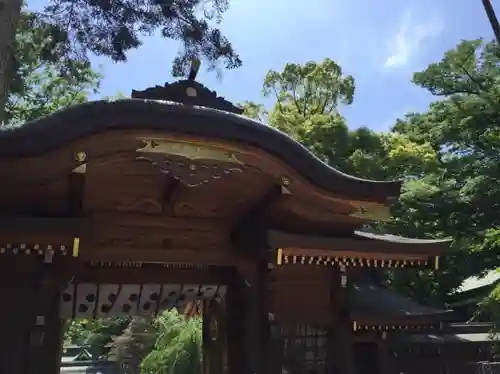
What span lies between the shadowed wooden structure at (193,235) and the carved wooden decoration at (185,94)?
20 millimetres

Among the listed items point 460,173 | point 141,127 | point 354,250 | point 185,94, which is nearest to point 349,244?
point 354,250

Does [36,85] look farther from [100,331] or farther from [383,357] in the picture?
[100,331]

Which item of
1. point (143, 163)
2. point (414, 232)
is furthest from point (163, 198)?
point (414, 232)

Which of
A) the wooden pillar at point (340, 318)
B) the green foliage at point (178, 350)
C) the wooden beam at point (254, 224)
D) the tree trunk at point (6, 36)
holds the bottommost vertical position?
the green foliage at point (178, 350)

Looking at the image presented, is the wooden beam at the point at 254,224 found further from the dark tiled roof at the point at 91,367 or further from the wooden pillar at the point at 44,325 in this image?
the dark tiled roof at the point at 91,367

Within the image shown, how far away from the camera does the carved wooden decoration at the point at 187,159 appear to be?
589 centimetres

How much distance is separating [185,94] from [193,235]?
1.96 m

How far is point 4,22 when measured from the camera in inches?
270

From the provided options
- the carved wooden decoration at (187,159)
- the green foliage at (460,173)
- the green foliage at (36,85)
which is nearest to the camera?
the carved wooden decoration at (187,159)

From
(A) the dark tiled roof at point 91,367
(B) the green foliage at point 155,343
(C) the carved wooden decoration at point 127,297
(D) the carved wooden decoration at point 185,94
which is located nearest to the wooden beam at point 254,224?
(C) the carved wooden decoration at point 127,297

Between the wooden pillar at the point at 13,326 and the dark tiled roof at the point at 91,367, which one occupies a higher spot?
the wooden pillar at the point at 13,326

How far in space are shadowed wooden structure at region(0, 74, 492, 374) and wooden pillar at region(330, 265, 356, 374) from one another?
22mm

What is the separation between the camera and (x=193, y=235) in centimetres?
720

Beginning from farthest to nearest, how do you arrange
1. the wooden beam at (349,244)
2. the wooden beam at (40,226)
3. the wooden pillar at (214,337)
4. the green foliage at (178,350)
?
1. the green foliage at (178,350)
2. the wooden pillar at (214,337)
3. the wooden beam at (349,244)
4. the wooden beam at (40,226)
